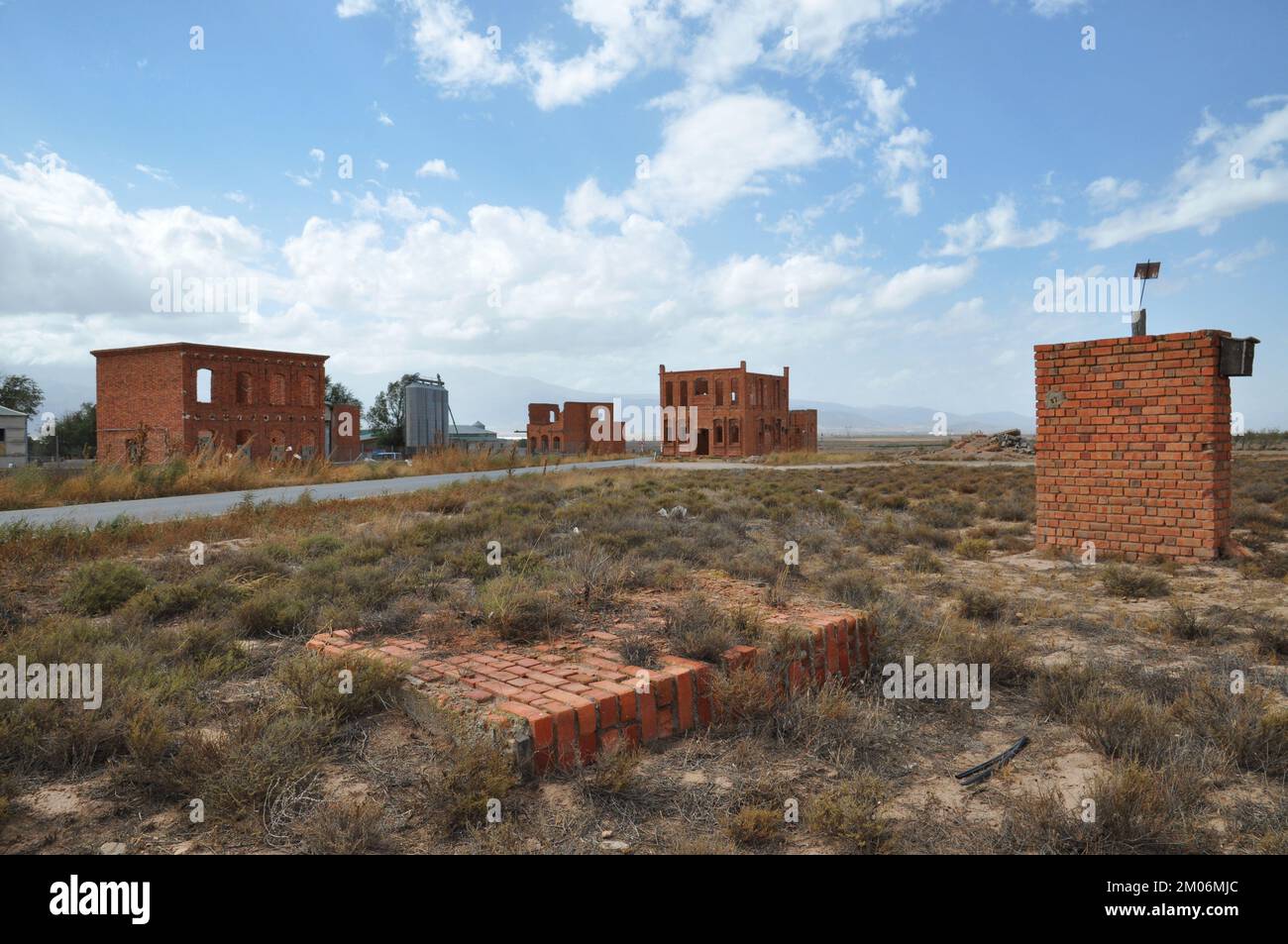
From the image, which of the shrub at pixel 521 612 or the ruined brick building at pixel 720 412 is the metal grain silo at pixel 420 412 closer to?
the ruined brick building at pixel 720 412

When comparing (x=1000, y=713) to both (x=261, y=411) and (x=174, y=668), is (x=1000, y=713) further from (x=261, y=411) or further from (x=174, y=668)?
(x=261, y=411)

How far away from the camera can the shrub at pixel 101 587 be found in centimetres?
482

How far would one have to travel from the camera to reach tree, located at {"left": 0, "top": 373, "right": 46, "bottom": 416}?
2562 inches

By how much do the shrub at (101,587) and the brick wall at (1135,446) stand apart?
891 centimetres

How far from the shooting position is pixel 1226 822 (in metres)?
2.58

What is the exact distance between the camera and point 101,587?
16.2ft

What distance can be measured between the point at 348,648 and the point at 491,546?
2.78 metres

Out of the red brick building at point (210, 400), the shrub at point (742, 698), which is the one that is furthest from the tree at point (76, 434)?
the shrub at point (742, 698)

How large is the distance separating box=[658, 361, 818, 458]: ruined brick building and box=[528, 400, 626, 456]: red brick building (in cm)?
536

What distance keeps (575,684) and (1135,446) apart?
7439 millimetres

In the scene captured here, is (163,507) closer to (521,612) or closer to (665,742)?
(521,612)

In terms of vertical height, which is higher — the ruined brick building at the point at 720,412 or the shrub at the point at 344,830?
the ruined brick building at the point at 720,412

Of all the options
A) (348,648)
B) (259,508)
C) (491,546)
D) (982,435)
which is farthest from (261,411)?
(982,435)
